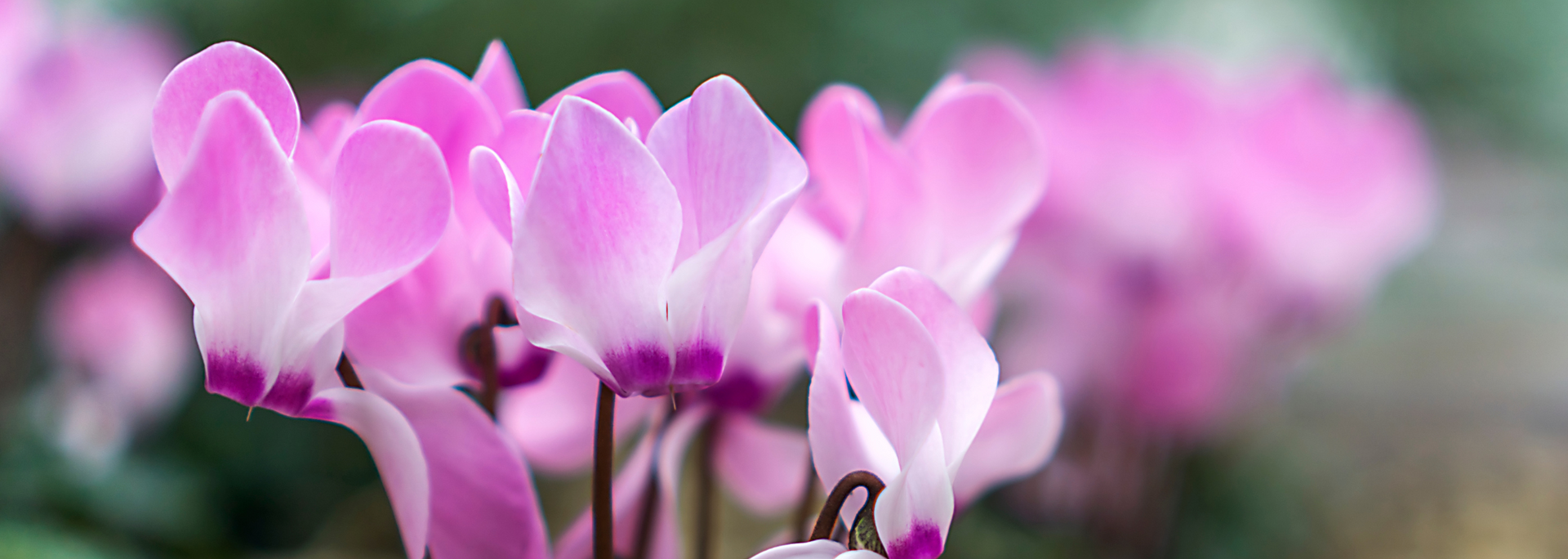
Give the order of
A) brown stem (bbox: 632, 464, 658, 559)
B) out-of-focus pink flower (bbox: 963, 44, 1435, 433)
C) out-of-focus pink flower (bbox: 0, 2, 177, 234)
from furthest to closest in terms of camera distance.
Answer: out-of-focus pink flower (bbox: 963, 44, 1435, 433) < out-of-focus pink flower (bbox: 0, 2, 177, 234) < brown stem (bbox: 632, 464, 658, 559)

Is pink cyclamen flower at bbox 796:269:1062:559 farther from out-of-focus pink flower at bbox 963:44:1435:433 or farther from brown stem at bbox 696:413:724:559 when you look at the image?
out-of-focus pink flower at bbox 963:44:1435:433

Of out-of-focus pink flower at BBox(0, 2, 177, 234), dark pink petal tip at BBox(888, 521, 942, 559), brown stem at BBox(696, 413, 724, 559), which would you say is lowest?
out-of-focus pink flower at BBox(0, 2, 177, 234)

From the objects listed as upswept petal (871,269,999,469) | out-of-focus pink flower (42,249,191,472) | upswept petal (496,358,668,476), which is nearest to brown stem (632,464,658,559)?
upswept petal (496,358,668,476)

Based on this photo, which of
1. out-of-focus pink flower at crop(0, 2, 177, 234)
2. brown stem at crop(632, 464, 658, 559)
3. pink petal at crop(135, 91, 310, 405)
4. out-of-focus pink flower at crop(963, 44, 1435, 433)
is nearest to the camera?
pink petal at crop(135, 91, 310, 405)

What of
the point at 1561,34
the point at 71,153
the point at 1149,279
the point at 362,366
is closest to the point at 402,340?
the point at 362,366

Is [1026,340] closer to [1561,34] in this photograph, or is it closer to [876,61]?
[876,61]

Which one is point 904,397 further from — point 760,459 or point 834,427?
point 760,459

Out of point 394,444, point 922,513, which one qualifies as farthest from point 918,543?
point 394,444

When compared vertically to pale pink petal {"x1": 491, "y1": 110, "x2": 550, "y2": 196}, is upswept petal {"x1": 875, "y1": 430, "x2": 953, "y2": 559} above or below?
below
